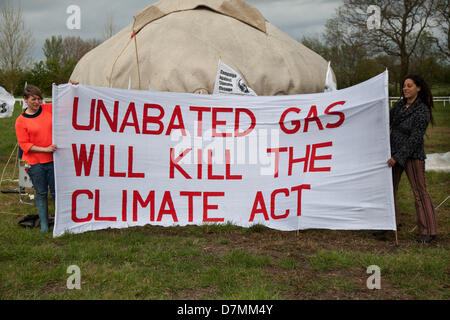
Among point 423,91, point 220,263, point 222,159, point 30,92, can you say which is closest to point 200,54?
point 222,159

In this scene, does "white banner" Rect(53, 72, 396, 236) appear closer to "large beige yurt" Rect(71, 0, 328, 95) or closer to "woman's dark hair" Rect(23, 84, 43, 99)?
"woman's dark hair" Rect(23, 84, 43, 99)

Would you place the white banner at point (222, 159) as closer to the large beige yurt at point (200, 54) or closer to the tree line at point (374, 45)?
the large beige yurt at point (200, 54)

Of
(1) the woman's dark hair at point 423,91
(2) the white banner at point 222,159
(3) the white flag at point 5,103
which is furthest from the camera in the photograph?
(3) the white flag at point 5,103

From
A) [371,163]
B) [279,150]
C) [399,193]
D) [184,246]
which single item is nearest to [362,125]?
[371,163]

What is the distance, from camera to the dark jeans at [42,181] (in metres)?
5.14

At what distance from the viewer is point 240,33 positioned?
24.8 ft

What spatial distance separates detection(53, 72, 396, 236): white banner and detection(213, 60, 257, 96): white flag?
114 centimetres

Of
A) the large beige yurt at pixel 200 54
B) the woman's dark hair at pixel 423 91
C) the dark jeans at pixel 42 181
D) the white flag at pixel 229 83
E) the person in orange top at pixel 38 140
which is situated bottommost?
the dark jeans at pixel 42 181

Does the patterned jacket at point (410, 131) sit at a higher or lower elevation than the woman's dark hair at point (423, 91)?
lower

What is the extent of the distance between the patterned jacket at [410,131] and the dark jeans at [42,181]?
3.68m

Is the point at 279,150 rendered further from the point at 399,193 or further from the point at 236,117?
the point at 399,193

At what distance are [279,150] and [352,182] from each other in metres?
0.88

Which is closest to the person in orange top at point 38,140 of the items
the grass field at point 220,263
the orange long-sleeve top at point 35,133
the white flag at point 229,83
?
the orange long-sleeve top at point 35,133

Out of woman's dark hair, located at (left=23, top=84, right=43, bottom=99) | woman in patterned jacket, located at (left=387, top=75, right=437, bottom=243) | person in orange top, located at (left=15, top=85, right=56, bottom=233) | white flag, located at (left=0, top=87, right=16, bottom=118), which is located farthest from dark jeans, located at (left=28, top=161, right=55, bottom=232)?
white flag, located at (left=0, top=87, right=16, bottom=118)
